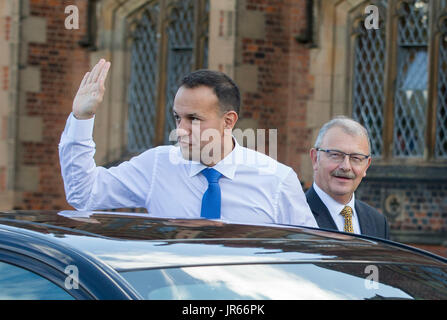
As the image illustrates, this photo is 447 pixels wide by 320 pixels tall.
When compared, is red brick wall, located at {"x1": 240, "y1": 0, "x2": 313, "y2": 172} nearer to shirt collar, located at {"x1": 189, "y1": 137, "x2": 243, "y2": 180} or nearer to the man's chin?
shirt collar, located at {"x1": 189, "y1": 137, "x2": 243, "y2": 180}

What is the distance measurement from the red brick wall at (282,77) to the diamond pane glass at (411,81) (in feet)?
3.98

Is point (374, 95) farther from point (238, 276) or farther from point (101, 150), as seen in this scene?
point (238, 276)

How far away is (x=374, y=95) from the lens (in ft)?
41.2

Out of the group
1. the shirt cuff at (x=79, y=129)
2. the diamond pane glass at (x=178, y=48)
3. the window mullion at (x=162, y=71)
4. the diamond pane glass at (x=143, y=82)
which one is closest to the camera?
the shirt cuff at (x=79, y=129)

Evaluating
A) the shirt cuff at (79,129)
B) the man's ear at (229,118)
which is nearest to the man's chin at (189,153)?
the man's ear at (229,118)

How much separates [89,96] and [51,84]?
1027 centimetres

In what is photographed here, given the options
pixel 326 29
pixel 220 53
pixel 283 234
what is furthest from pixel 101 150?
pixel 283 234

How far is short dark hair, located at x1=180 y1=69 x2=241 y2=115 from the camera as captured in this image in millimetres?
4465

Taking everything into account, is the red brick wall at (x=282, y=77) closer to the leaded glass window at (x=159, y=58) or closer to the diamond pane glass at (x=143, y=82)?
the leaded glass window at (x=159, y=58)

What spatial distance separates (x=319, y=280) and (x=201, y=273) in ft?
1.15

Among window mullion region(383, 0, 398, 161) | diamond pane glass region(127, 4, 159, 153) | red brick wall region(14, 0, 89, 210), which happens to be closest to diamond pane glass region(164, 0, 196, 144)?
diamond pane glass region(127, 4, 159, 153)

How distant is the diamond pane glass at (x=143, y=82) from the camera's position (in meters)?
14.2

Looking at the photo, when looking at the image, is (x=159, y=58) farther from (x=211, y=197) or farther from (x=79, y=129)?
(x=211, y=197)

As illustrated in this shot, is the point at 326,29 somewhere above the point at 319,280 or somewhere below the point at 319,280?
above
